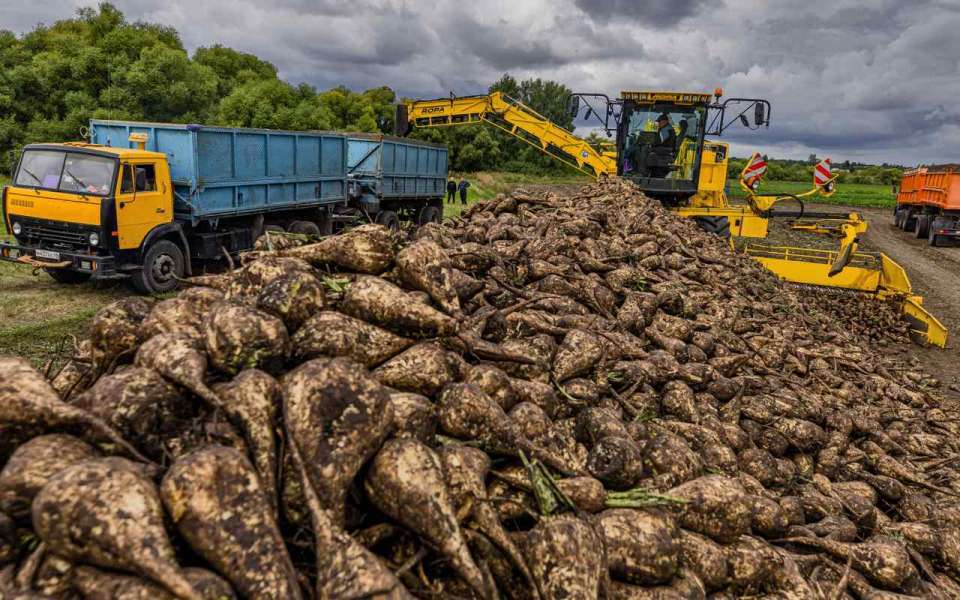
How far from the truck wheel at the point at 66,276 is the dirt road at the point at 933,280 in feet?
48.7

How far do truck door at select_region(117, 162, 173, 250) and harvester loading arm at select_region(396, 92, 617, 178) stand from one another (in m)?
9.84

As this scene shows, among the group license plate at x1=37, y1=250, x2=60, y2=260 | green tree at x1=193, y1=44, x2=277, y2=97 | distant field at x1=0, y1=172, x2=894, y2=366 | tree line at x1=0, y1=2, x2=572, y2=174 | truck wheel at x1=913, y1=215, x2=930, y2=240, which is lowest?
distant field at x1=0, y1=172, x2=894, y2=366

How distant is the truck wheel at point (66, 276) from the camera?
404 inches

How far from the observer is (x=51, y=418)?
7.64ft

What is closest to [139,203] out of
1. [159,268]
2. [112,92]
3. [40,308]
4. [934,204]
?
[159,268]

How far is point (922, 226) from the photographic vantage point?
2583 cm

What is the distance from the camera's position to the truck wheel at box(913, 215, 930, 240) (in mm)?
25253

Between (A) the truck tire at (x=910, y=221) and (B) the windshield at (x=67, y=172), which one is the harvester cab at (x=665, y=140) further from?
(A) the truck tire at (x=910, y=221)

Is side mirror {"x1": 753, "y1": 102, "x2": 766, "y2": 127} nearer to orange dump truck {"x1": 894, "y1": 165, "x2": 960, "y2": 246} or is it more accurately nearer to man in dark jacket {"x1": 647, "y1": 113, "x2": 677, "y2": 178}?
man in dark jacket {"x1": 647, "y1": 113, "x2": 677, "y2": 178}

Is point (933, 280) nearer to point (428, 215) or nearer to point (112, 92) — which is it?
point (428, 215)

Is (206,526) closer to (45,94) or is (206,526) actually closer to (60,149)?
(60,149)

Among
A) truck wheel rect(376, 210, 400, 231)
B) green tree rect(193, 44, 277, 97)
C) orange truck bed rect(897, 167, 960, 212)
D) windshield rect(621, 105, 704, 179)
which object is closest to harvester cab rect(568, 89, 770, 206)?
windshield rect(621, 105, 704, 179)

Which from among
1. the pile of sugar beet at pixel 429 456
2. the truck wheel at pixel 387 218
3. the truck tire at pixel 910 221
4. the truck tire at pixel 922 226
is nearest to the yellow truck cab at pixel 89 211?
the pile of sugar beet at pixel 429 456

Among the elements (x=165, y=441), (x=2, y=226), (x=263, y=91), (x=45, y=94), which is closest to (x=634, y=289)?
(x=165, y=441)
